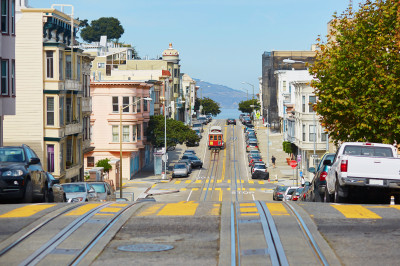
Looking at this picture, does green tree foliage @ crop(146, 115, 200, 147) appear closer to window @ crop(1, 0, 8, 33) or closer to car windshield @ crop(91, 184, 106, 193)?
window @ crop(1, 0, 8, 33)

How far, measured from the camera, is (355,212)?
53.9 ft

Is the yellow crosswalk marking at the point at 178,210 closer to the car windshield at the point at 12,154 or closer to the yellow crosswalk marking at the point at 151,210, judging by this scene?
the yellow crosswalk marking at the point at 151,210

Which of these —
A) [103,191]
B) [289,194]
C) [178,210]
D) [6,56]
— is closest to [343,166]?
[178,210]

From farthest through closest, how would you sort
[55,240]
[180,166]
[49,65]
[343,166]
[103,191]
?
[180,166]
[49,65]
[103,191]
[343,166]
[55,240]

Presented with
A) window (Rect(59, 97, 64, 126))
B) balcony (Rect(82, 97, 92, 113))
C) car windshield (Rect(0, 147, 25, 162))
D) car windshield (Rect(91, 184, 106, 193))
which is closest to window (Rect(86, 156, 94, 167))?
balcony (Rect(82, 97, 92, 113))

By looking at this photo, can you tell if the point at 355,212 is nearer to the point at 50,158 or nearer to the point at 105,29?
the point at 50,158

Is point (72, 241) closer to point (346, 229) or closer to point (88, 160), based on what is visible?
point (346, 229)

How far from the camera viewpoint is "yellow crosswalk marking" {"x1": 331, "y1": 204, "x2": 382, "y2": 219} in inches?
622

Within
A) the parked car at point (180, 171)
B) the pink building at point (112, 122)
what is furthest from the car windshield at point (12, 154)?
the parked car at point (180, 171)

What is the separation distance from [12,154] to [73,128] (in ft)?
99.8

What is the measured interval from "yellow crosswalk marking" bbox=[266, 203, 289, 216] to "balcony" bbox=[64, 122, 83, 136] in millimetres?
32264

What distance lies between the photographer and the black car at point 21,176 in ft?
60.1

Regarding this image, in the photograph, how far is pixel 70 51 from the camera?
1882 inches

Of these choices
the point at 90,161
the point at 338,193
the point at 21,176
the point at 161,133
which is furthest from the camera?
the point at 161,133
